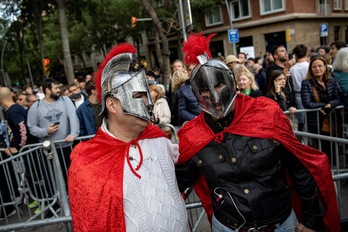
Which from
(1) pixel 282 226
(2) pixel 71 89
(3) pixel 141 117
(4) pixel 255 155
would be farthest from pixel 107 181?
(2) pixel 71 89

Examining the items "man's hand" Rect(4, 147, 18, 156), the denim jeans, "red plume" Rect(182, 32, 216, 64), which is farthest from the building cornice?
the denim jeans

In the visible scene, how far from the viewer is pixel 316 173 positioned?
2.05m

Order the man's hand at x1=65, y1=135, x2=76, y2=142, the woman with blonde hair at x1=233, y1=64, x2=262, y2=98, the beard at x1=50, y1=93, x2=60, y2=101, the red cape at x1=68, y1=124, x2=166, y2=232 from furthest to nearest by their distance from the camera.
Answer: the beard at x1=50, y1=93, x2=60, y2=101
the man's hand at x1=65, y1=135, x2=76, y2=142
the woman with blonde hair at x1=233, y1=64, x2=262, y2=98
the red cape at x1=68, y1=124, x2=166, y2=232

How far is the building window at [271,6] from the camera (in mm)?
23741

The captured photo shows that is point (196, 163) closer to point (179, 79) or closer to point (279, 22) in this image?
point (179, 79)

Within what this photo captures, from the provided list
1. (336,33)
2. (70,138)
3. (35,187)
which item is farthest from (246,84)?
(336,33)

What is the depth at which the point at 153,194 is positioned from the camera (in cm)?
186

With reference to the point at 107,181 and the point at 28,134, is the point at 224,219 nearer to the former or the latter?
the point at 107,181

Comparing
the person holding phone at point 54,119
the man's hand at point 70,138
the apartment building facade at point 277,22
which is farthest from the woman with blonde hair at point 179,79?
the apartment building facade at point 277,22

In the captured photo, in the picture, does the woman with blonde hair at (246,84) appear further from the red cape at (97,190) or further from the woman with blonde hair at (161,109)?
the red cape at (97,190)

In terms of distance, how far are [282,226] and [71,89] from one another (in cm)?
703

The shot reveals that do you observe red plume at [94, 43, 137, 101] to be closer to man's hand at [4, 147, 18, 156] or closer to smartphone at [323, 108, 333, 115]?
smartphone at [323, 108, 333, 115]

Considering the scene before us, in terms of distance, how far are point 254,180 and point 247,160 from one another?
0.14 m

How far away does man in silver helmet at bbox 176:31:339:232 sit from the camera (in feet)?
6.16
